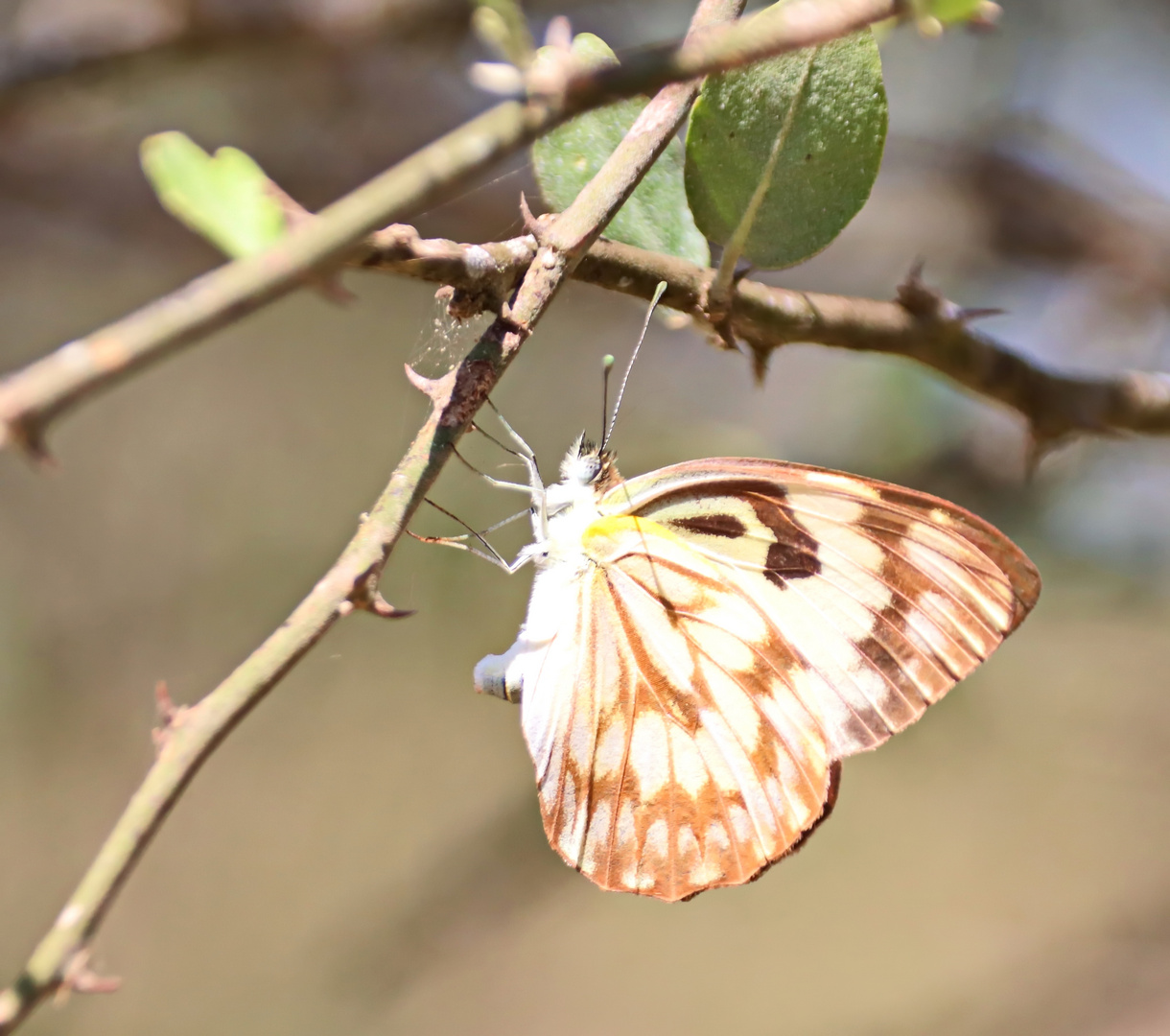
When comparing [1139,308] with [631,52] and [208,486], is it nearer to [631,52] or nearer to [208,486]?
[631,52]

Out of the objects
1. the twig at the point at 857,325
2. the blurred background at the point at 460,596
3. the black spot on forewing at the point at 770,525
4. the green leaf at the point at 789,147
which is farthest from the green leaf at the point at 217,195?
the blurred background at the point at 460,596

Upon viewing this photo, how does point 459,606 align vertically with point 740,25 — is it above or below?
above

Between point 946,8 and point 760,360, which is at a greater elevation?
point 760,360

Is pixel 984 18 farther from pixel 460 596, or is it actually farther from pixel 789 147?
pixel 460 596

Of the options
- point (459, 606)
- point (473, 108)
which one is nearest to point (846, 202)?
point (459, 606)

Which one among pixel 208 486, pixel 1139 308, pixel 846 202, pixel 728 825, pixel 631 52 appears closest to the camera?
pixel 631 52

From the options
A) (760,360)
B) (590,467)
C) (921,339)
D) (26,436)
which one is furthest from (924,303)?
(26,436)
